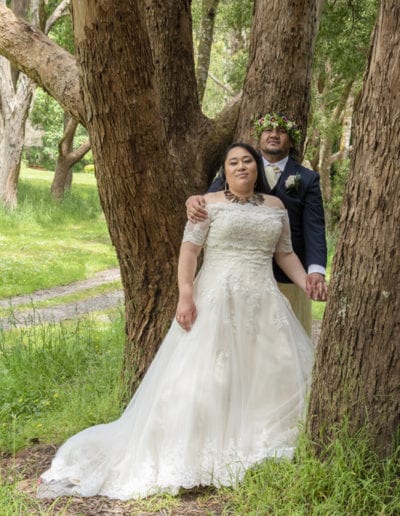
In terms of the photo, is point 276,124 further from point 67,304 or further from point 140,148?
point 67,304

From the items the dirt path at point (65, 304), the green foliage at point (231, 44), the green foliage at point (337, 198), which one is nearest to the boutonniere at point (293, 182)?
the dirt path at point (65, 304)

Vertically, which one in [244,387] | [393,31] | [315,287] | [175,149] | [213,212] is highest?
[393,31]

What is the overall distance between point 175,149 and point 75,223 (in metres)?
13.8

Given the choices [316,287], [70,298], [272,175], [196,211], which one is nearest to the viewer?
[196,211]

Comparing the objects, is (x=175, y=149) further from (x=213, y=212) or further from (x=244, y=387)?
(x=244, y=387)

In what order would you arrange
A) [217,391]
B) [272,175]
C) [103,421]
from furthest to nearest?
1. [103,421]
2. [272,175]
3. [217,391]

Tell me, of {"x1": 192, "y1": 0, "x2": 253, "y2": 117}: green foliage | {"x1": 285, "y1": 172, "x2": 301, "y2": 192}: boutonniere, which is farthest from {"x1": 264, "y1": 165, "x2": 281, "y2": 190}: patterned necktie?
{"x1": 192, "y1": 0, "x2": 253, "y2": 117}: green foliage

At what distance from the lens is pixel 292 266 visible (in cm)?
445

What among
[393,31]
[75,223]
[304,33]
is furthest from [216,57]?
[393,31]

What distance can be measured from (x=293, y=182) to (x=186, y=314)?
1157mm

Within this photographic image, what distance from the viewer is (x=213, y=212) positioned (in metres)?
4.21

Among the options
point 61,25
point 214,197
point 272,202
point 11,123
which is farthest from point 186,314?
point 61,25

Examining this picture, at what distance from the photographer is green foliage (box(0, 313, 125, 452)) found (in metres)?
4.84

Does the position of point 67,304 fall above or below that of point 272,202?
below
